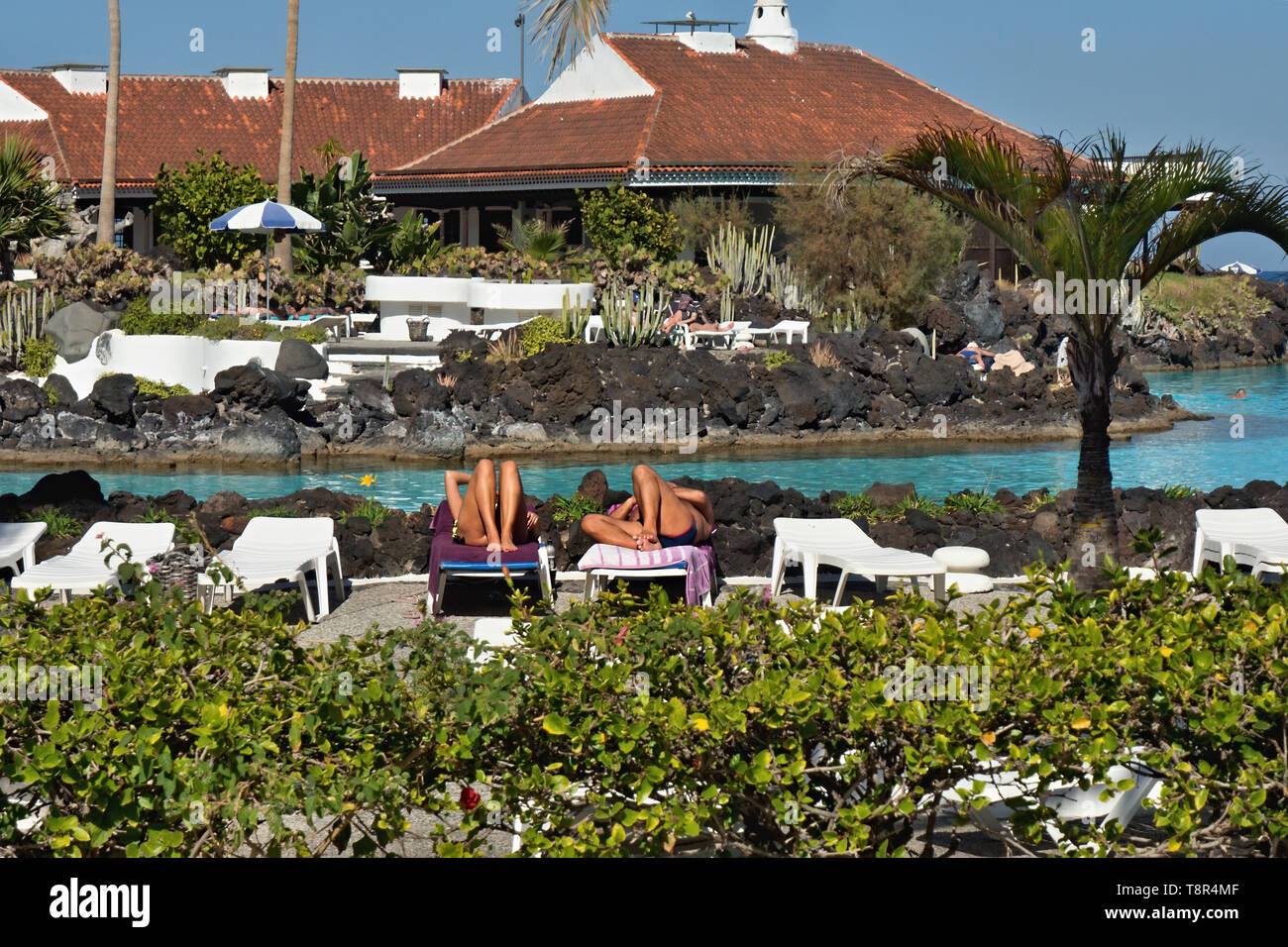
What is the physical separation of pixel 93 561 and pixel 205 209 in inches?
878

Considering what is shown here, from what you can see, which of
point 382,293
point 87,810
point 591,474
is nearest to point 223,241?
point 382,293

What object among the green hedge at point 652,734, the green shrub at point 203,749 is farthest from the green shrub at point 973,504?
the green shrub at point 203,749

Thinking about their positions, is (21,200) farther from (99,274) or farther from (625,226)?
(625,226)

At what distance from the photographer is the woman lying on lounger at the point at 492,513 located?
8.71 m

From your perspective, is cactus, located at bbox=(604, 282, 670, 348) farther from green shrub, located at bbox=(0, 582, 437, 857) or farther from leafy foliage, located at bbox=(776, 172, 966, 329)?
green shrub, located at bbox=(0, 582, 437, 857)

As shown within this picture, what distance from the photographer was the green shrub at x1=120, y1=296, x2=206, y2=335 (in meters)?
20.5

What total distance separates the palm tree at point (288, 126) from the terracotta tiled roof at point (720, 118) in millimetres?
5278

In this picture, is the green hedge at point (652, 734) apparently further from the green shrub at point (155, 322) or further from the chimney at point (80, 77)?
the chimney at point (80, 77)

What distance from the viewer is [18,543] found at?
929cm

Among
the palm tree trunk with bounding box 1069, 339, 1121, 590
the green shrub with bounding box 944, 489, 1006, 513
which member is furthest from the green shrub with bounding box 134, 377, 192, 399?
the palm tree trunk with bounding box 1069, 339, 1121, 590

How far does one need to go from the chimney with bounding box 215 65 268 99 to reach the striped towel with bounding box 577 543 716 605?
35.7 metres

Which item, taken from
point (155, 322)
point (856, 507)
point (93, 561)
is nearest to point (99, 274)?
point (155, 322)

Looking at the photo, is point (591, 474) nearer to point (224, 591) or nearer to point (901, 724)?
point (224, 591)

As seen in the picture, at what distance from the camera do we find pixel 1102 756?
3951 mm
